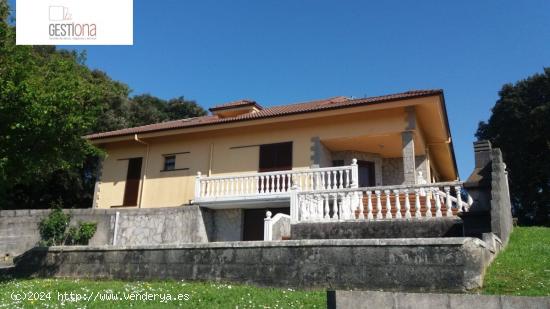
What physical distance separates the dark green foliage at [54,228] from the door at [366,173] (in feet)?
33.5

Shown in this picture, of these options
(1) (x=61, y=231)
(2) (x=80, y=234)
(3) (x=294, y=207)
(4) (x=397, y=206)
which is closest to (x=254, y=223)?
(3) (x=294, y=207)

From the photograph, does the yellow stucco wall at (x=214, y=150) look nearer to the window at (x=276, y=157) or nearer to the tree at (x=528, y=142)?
the window at (x=276, y=157)

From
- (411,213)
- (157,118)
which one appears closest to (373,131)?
(411,213)

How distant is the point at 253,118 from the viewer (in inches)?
641

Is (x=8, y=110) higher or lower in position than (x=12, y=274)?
higher

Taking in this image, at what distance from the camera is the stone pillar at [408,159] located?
14102 mm

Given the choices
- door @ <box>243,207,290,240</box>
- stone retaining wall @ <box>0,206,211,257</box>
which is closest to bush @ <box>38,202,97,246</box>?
stone retaining wall @ <box>0,206,211,257</box>

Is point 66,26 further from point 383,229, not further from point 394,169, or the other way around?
point 394,169

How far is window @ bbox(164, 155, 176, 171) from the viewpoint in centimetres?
1819

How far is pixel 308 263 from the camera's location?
7637 millimetres

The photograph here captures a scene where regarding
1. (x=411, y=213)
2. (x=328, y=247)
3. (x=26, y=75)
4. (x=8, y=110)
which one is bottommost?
(x=328, y=247)

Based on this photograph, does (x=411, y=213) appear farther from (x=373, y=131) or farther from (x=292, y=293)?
(x=373, y=131)

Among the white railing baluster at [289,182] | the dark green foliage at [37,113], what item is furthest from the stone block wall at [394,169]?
the dark green foliage at [37,113]

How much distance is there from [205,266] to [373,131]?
8.48 meters
